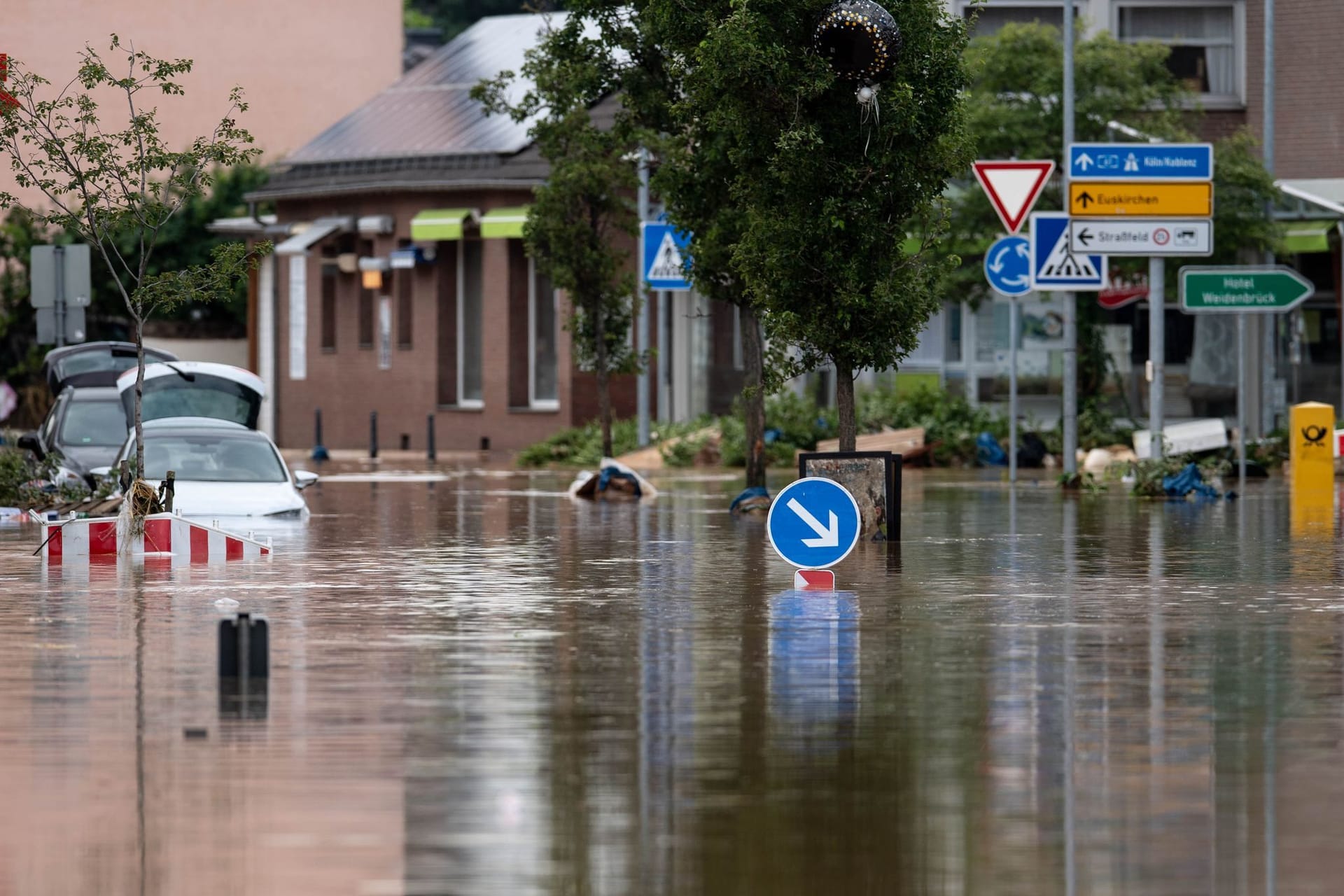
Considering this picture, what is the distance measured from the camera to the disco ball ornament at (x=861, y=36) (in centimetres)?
2023

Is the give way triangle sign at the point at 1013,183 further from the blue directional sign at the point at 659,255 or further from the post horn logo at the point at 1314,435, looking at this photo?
the post horn logo at the point at 1314,435

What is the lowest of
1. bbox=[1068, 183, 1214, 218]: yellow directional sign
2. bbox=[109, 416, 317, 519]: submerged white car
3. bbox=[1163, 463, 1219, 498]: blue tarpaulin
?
bbox=[1163, 463, 1219, 498]: blue tarpaulin

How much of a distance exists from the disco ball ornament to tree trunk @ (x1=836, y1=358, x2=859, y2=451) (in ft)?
9.12

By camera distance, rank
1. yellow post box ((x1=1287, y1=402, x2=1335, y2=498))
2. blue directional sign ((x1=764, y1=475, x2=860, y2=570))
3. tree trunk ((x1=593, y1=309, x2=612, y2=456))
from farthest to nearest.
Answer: tree trunk ((x1=593, y1=309, x2=612, y2=456)) → yellow post box ((x1=1287, y1=402, x2=1335, y2=498)) → blue directional sign ((x1=764, y1=475, x2=860, y2=570))

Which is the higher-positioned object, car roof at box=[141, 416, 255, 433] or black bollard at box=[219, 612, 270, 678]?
car roof at box=[141, 416, 255, 433]

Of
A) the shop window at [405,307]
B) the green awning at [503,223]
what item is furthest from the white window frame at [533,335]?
the shop window at [405,307]

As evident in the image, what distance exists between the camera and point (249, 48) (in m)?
59.9

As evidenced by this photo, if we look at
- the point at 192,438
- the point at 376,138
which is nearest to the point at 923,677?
the point at 192,438

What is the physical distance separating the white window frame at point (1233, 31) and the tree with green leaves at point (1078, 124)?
10.7 feet

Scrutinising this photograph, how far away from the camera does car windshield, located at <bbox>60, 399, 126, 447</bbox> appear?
3003 cm

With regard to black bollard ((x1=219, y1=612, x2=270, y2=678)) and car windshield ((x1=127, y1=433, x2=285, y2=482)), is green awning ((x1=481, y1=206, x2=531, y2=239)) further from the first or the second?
black bollard ((x1=219, y1=612, x2=270, y2=678))

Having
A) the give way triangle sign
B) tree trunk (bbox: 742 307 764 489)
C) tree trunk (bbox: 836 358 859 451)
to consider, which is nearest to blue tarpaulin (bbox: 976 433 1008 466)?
the give way triangle sign

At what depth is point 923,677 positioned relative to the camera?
1164 centimetres

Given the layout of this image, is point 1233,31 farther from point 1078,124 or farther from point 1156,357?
point 1156,357
